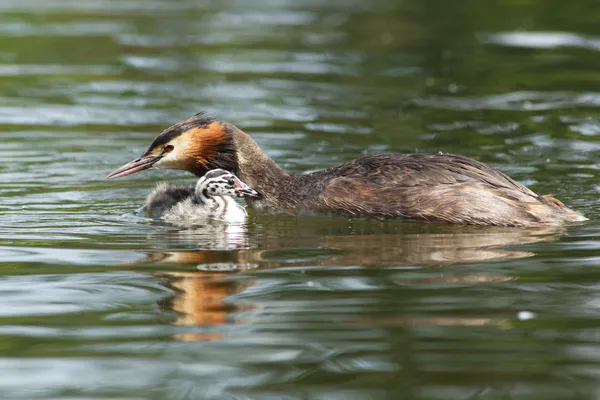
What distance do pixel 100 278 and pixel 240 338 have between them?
1.49 metres

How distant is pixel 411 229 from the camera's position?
8055mm

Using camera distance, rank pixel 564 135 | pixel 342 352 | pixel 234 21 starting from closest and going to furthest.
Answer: pixel 342 352
pixel 564 135
pixel 234 21

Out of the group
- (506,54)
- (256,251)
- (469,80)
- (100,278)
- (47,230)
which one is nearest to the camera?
(100,278)

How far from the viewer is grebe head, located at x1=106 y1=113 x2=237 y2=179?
29.3 ft

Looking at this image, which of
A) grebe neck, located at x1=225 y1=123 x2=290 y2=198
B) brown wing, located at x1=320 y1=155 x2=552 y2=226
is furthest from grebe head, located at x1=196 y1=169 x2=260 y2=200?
brown wing, located at x1=320 y1=155 x2=552 y2=226

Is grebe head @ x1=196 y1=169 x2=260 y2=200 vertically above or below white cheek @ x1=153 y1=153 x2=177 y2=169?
below

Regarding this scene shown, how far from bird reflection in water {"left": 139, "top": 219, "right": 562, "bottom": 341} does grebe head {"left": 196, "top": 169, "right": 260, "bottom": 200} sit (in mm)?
344

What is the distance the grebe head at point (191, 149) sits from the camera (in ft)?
29.3

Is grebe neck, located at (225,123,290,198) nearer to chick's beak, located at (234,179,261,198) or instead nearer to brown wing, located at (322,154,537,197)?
chick's beak, located at (234,179,261,198)

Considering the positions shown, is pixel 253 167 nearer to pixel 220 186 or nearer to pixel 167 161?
pixel 220 186

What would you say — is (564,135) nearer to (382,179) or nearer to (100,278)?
(382,179)

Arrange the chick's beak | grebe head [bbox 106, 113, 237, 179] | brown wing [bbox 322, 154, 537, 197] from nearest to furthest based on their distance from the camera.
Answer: brown wing [bbox 322, 154, 537, 197]
the chick's beak
grebe head [bbox 106, 113, 237, 179]

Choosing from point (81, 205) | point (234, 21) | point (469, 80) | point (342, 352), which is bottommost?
point (342, 352)

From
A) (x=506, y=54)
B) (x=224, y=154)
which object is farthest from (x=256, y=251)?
(x=506, y=54)
